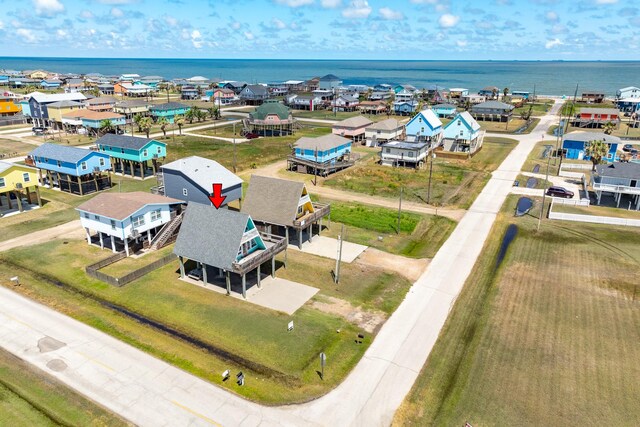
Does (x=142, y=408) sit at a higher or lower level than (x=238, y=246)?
lower

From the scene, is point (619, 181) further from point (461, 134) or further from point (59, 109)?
point (59, 109)

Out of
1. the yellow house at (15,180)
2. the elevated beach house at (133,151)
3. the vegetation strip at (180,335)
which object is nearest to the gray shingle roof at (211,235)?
the vegetation strip at (180,335)

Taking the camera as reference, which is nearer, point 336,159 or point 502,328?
point 502,328

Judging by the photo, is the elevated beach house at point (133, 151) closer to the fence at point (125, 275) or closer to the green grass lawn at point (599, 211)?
the fence at point (125, 275)

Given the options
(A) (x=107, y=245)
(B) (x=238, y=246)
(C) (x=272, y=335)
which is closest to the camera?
(C) (x=272, y=335)

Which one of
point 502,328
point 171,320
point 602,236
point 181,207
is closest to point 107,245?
point 181,207

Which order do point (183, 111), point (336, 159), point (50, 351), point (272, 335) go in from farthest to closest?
point (183, 111) < point (336, 159) < point (272, 335) < point (50, 351)

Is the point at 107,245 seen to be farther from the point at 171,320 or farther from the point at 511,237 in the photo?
the point at 511,237

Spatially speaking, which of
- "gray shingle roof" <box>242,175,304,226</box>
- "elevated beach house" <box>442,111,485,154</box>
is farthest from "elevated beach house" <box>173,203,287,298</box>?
"elevated beach house" <box>442,111,485,154</box>
